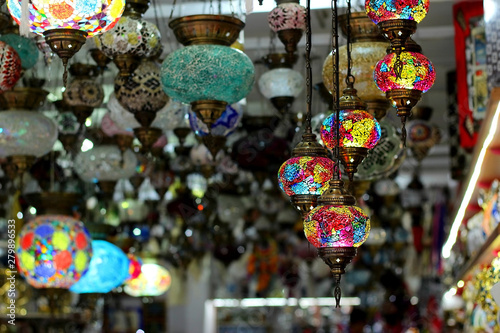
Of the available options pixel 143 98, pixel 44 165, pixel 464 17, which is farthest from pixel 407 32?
pixel 44 165

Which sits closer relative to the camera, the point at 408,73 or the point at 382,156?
the point at 408,73

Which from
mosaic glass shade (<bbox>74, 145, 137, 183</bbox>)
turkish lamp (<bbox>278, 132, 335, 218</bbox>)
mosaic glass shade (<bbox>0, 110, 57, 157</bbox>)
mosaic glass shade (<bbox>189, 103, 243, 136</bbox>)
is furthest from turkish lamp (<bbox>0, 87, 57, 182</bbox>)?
turkish lamp (<bbox>278, 132, 335, 218</bbox>)

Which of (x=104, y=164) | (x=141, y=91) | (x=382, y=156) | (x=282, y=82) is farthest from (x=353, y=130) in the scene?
(x=104, y=164)

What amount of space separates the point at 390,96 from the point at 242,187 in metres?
5.49

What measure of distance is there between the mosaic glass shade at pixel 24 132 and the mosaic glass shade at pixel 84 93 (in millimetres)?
169

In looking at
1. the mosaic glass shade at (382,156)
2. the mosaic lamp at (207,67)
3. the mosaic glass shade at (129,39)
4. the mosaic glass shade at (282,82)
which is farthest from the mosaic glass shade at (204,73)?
the mosaic glass shade at (282,82)

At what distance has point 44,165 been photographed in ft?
20.7

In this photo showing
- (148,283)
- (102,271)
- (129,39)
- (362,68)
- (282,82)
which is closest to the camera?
(362,68)

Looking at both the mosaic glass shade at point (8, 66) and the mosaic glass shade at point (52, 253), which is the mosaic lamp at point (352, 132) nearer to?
the mosaic glass shade at point (8, 66)

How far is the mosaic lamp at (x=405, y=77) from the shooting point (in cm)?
284

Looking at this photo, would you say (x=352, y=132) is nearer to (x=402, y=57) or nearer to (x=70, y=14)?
(x=402, y=57)

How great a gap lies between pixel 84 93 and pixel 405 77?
224 centimetres

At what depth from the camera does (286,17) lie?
420cm

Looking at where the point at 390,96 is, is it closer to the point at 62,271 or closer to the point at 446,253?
the point at 62,271
